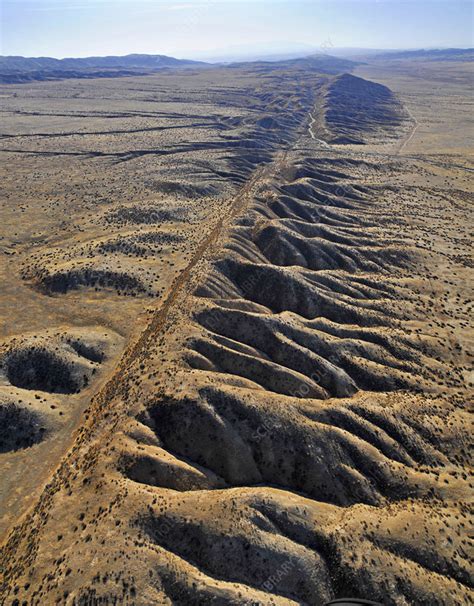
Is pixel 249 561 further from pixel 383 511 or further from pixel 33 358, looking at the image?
pixel 33 358

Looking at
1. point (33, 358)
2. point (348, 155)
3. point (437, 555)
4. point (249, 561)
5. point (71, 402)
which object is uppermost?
point (348, 155)

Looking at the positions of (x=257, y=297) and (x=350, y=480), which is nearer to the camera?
(x=350, y=480)

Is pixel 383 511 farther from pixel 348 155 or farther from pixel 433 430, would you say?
pixel 348 155

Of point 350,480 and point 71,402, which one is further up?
point 71,402

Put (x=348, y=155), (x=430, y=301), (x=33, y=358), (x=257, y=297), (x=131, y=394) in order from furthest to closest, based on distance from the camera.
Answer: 1. (x=348, y=155)
2. (x=430, y=301)
3. (x=257, y=297)
4. (x=33, y=358)
5. (x=131, y=394)

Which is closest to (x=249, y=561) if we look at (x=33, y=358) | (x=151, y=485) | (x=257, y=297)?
(x=151, y=485)

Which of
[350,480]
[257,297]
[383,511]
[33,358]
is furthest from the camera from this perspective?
[257,297]

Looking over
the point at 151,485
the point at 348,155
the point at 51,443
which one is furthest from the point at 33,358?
the point at 348,155
